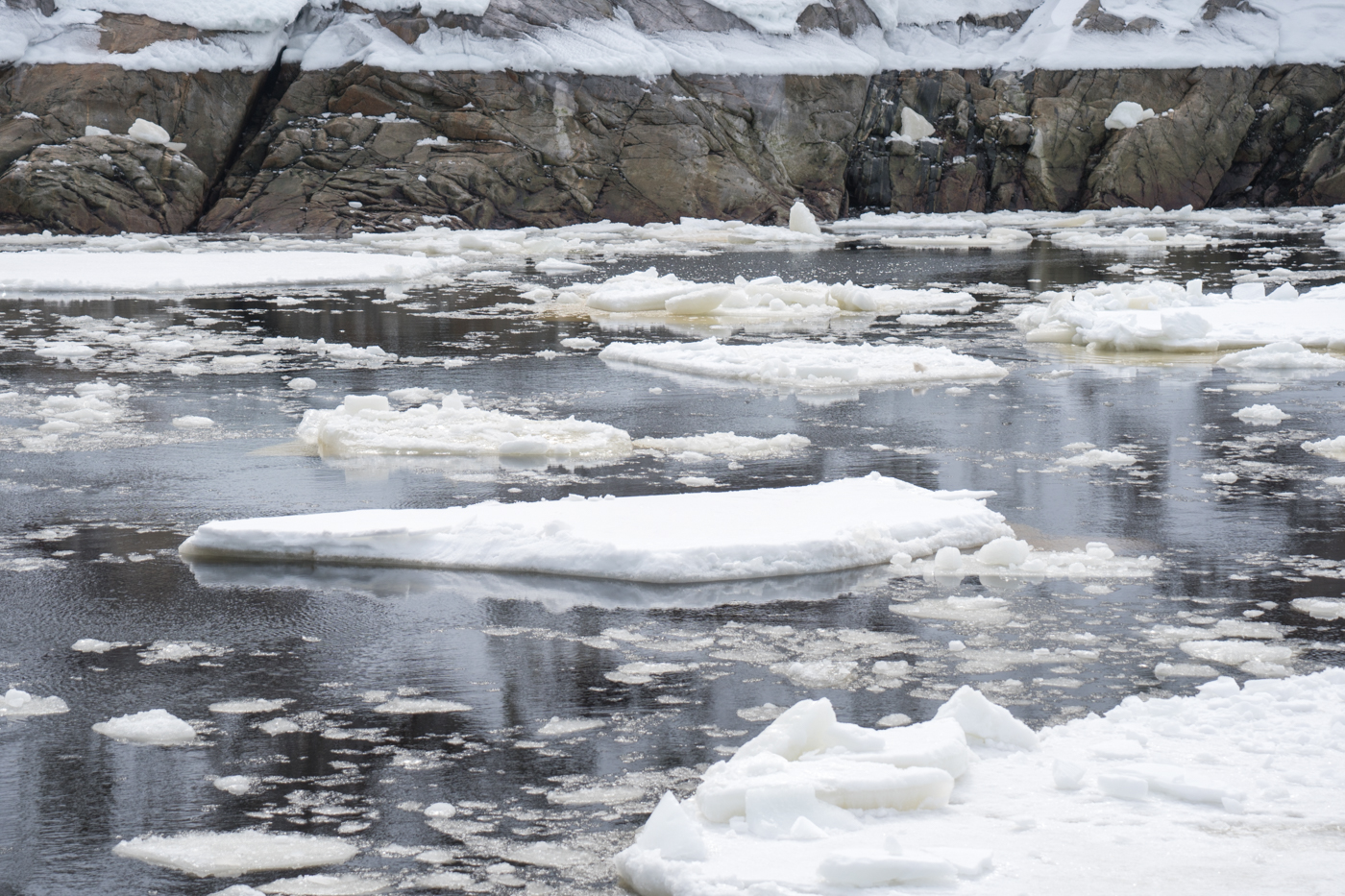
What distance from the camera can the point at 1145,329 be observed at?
12.3m

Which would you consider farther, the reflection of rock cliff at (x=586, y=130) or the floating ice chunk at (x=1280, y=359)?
the reflection of rock cliff at (x=586, y=130)

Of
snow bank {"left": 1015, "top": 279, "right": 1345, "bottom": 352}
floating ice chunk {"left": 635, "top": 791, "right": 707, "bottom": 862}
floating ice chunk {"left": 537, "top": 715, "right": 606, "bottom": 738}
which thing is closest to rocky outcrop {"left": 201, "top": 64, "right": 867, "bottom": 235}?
snow bank {"left": 1015, "top": 279, "right": 1345, "bottom": 352}

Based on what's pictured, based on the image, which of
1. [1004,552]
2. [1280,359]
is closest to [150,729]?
[1004,552]

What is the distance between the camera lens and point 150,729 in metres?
4.05

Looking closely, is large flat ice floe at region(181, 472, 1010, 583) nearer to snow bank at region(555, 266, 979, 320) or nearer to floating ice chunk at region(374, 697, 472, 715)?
floating ice chunk at region(374, 697, 472, 715)

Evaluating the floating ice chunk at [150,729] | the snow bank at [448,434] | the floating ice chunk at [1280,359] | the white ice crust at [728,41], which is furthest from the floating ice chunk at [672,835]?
the white ice crust at [728,41]

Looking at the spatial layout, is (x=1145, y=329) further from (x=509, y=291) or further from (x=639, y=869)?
(x=639, y=869)

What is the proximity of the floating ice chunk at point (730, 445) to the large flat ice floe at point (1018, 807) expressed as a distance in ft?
13.2

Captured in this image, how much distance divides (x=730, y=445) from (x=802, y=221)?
23868 millimetres

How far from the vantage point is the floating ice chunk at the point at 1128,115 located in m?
38.4

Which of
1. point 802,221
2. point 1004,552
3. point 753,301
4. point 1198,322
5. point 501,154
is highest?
point 501,154

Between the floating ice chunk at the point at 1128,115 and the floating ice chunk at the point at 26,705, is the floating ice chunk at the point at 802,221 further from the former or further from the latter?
the floating ice chunk at the point at 26,705

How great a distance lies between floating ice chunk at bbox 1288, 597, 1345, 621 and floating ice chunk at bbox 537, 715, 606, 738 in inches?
100

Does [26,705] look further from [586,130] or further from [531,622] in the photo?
[586,130]
